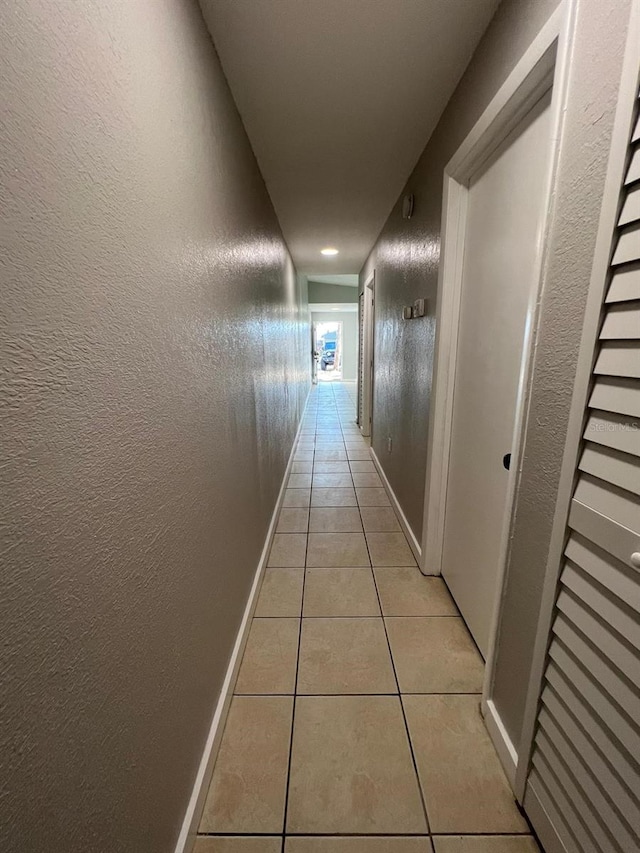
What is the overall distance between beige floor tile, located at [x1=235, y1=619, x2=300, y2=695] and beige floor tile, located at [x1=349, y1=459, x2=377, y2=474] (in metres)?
2.02

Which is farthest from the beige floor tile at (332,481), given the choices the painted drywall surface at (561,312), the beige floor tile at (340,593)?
the painted drywall surface at (561,312)

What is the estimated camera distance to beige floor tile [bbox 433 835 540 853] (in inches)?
36.3

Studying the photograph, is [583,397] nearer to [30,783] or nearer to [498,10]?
[30,783]

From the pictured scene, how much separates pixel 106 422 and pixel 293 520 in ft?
7.03

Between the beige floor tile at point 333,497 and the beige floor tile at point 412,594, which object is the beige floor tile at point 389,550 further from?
the beige floor tile at point 333,497

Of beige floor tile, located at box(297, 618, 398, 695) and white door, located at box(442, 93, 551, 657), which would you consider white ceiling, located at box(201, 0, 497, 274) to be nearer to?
Answer: white door, located at box(442, 93, 551, 657)

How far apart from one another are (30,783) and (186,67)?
1.53 meters

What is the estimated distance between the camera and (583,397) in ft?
2.42

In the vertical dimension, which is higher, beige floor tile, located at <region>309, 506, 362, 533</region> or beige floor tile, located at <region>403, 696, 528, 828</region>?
beige floor tile, located at <region>309, 506, 362, 533</region>

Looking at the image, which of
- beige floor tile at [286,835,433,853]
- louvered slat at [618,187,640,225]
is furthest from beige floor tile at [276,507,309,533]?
louvered slat at [618,187,640,225]

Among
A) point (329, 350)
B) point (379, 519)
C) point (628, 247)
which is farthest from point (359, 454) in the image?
point (329, 350)

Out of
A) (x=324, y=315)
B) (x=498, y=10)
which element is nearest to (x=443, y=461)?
(x=498, y=10)

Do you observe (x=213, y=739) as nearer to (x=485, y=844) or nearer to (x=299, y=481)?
(x=485, y=844)

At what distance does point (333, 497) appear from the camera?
3000mm
